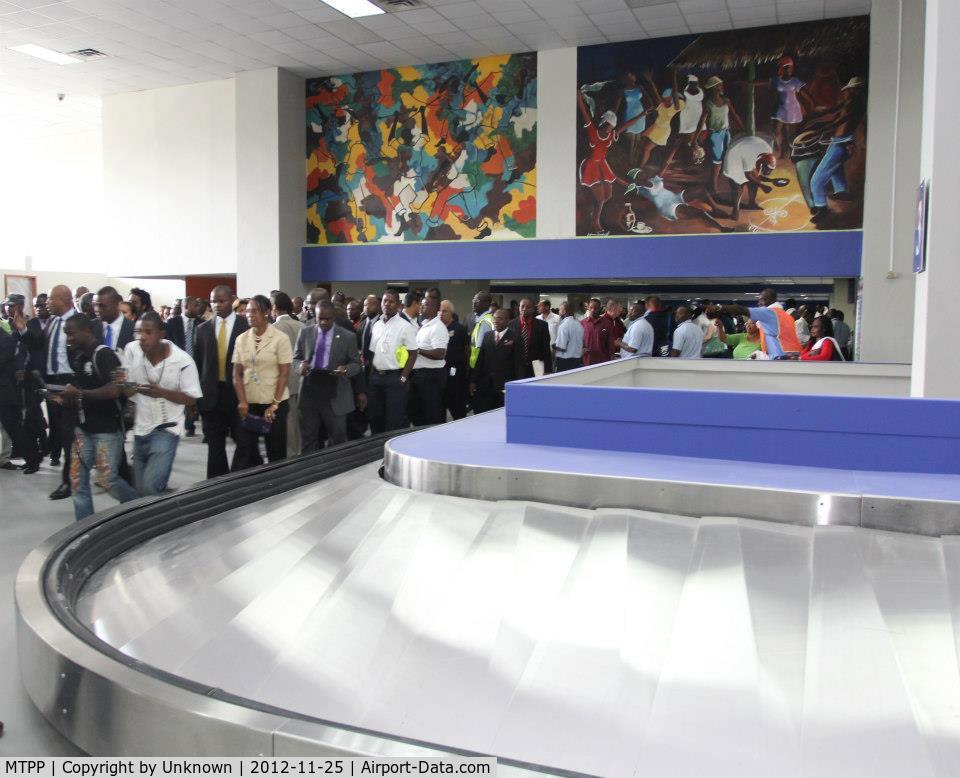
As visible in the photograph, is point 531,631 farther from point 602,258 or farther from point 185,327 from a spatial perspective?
point 602,258

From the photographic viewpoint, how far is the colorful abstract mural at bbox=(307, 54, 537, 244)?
1346cm

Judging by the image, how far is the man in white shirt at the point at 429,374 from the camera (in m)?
7.90

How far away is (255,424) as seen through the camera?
605cm

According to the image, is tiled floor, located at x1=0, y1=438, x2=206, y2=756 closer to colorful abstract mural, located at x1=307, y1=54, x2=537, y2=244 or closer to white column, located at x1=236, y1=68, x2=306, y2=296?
white column, located at x1=236, y1=68, x2=306, y2=296

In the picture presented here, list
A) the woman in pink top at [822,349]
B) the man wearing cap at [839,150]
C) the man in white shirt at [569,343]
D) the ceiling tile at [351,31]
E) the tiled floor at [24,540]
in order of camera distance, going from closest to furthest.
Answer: the tiled floor at [24,540] < the woman in pink top at [822,349] < the man in white shirt at [569,343] < the man wearing cap at [839,150] < the ceiling tile at [351,31]

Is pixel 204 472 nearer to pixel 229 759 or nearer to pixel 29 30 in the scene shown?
pixel 229 759

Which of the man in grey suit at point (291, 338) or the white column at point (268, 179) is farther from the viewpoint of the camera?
the white column at point (268, 179)

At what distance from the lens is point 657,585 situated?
276 cm

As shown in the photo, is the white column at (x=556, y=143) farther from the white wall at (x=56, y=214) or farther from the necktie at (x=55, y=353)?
the white wall at (x=56, y=214)

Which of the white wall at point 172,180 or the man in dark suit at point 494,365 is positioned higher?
the white wall at point 172,180

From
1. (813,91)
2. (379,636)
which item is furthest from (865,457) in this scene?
(813,91)

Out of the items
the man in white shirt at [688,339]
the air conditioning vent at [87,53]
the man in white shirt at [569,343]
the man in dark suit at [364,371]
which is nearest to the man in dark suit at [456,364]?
the man in dark suit at [364,371]

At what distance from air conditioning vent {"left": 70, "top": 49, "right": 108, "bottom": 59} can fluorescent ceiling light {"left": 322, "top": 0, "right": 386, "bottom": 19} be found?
4.82 m

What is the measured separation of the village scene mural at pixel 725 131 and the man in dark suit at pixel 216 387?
7.74 metres
